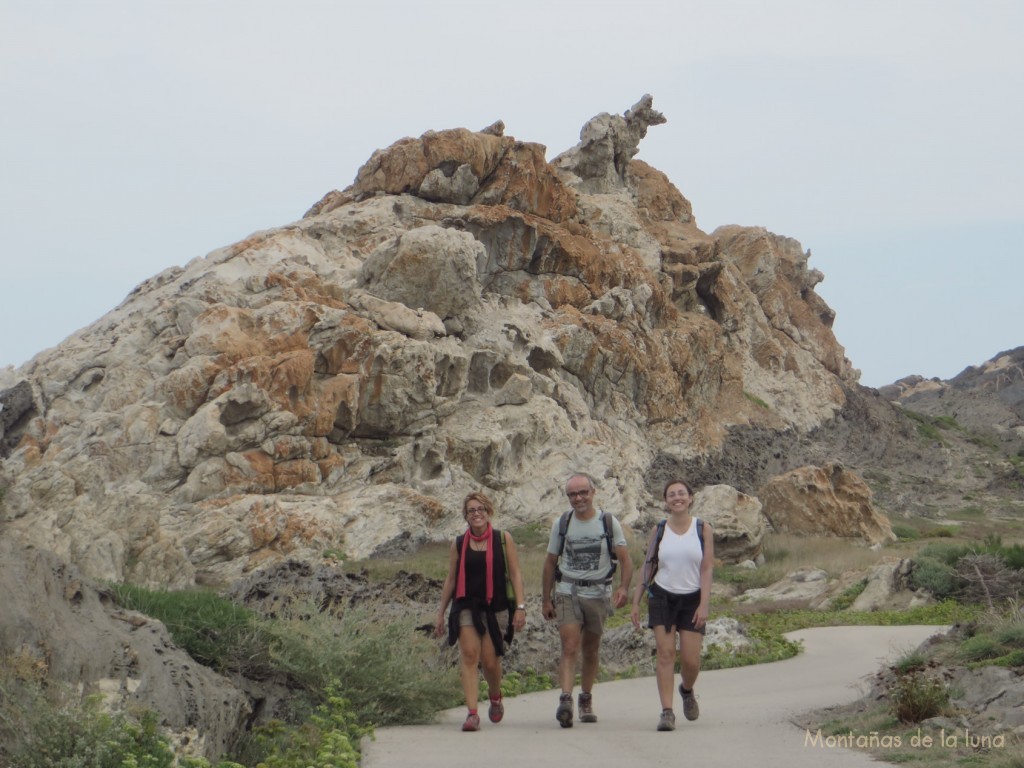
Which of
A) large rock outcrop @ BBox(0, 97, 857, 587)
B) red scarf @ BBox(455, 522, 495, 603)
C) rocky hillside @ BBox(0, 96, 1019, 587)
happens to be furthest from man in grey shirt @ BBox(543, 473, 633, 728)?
rocky hillside @ BBox(0, 96, 1019, 587)

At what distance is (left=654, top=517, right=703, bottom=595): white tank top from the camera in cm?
814

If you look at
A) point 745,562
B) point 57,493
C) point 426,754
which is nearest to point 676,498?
point 426,754

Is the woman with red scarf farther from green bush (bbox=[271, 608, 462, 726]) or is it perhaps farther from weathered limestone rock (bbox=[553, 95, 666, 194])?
weathered limestone rock (bbox=[553, 95, 666, 194])

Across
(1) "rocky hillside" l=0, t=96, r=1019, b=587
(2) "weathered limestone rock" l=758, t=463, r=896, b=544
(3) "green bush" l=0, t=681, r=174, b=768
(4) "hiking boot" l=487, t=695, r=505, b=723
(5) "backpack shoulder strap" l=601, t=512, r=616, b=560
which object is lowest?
(4) "hiking boot" l=487, t=695, r=505, b=723

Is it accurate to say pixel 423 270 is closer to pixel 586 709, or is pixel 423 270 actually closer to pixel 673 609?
pixel 586 709

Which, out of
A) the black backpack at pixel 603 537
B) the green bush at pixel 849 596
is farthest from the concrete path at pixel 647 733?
the green bush at pixel 849 596

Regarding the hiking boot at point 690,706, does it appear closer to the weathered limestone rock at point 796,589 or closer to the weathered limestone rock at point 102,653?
the weathered limestone rock at point 102,653

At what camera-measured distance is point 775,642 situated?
13.9 meters

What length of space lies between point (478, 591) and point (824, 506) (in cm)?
2661

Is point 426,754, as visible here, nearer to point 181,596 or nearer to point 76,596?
point 76,596

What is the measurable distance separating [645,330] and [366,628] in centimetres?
3537

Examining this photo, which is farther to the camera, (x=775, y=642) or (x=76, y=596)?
(x=775, y=642)

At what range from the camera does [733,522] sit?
2850 centimetres

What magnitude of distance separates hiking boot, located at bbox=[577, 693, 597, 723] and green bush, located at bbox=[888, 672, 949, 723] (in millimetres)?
2224
